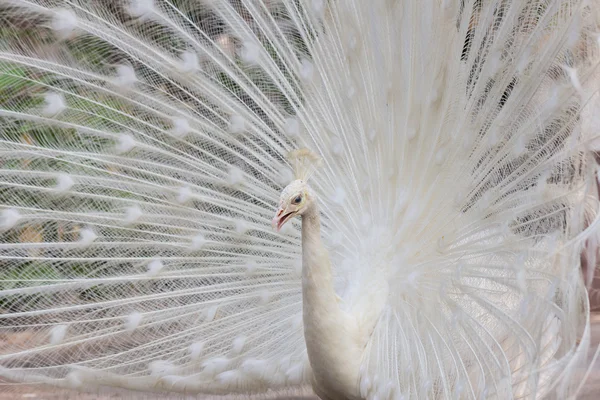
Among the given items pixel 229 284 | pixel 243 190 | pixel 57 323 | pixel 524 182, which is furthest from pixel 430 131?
pixel 57 323

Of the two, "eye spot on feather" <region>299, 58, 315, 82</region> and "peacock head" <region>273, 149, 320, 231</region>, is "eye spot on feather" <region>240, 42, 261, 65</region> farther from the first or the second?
"peacock head" <region>273, 149, 320, 231</region>

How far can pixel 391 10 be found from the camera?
8.96ft

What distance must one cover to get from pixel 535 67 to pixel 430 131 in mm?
392

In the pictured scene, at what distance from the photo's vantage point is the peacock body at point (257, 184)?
8.48 ft

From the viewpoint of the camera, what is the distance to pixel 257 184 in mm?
2975

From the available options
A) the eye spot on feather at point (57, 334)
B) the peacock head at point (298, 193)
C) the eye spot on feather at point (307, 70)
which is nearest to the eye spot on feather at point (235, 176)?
the eye spot on feather at point (307, 70)

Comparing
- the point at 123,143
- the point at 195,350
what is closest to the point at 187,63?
the point at 123,143

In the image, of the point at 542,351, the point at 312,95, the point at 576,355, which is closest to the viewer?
the point at 576,355

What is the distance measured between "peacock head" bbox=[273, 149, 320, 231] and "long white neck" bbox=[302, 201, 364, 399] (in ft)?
0.14

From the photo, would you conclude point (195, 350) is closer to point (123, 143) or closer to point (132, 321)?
point (132, 321)

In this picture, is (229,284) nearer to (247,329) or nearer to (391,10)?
(247,329)

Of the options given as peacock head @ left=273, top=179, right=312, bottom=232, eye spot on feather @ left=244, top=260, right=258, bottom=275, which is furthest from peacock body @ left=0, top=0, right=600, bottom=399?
peacock head @ left=273, top=179, right=312, bottom=232

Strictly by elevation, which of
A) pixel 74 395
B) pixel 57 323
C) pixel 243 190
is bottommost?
pixel 74 395

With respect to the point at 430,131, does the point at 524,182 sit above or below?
below
